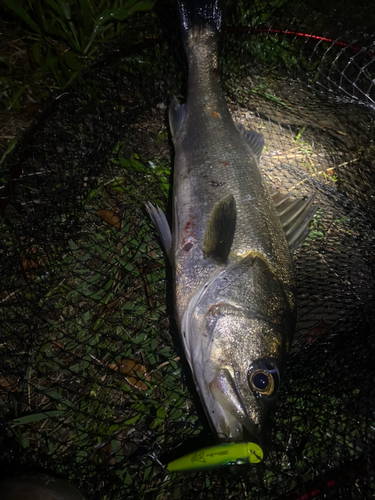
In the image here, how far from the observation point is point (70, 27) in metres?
3.43

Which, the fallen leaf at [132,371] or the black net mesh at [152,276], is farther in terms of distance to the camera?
the fallen leaf at [132,371]

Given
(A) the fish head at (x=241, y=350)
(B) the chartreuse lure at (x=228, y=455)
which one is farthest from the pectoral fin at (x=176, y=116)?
(B) the chartreuse lure at (x=228, y=455)

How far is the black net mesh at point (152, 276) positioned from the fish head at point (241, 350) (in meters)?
0.34

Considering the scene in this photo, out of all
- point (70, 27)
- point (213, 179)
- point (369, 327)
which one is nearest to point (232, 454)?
point (369, 327)

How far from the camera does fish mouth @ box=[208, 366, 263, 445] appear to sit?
6.17 ft

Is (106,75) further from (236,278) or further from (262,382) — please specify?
(262,382)

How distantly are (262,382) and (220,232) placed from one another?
111 cm

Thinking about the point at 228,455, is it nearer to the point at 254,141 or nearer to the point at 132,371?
the point at 132,371

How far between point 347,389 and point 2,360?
2.86m

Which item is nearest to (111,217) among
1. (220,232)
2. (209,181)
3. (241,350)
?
(209,181)

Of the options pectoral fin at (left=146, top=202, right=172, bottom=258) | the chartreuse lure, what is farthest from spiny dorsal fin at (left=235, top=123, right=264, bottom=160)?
the chartreuse lure

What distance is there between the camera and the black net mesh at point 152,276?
2295mm

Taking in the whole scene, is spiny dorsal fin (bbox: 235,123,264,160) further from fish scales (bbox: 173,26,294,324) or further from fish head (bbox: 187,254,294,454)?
fish head (bbox: 187,254,294,454)

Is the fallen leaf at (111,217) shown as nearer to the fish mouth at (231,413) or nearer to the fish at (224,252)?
the fish at (224,252)
